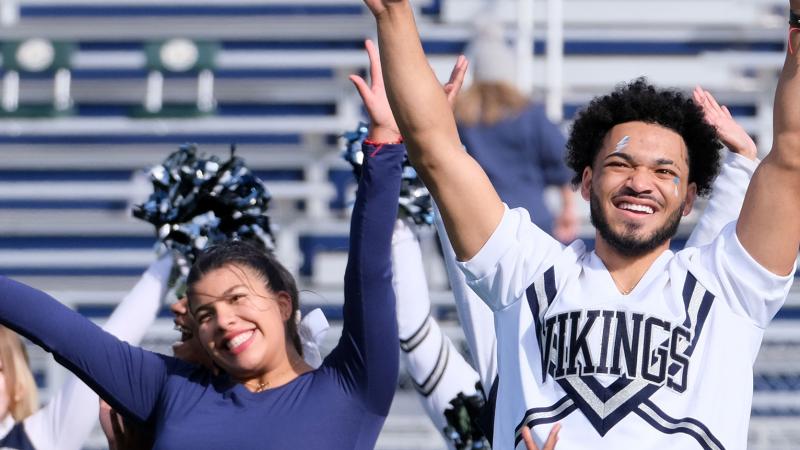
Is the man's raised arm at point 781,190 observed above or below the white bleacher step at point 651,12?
below

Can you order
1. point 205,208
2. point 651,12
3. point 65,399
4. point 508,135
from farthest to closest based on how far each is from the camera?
point 651,12 < point 508,135 < point 205,208 < point 65,399

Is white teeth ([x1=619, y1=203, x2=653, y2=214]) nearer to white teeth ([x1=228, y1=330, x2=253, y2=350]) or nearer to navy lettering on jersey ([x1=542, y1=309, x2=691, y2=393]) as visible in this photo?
navy lettering on jersey ([x1=542, y1=309, x2=691, y2=393])

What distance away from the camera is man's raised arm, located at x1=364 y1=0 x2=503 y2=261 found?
245 centimetres

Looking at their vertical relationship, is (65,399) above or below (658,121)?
below

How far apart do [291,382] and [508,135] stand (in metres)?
2.48

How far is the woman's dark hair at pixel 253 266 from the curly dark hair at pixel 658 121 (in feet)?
2.14

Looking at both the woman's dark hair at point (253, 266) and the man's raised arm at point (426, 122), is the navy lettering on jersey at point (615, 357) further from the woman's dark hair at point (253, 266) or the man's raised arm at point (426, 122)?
the woman's dark hair at point (253, 266)

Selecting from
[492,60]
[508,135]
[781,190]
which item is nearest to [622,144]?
[781,190]

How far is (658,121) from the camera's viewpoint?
106 inches

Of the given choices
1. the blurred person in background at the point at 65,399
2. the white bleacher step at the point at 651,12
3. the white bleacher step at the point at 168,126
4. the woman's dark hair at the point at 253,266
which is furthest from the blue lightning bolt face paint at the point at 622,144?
the white bleacher step at the point at 651,12

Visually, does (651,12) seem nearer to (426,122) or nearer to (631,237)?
(631,237)

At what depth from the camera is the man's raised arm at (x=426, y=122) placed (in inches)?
96.5

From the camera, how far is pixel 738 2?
7.42 meters

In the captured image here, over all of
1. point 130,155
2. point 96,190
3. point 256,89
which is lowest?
point 96,190
